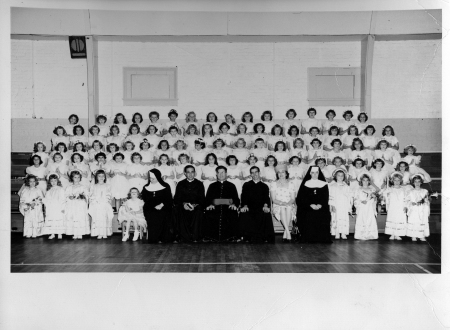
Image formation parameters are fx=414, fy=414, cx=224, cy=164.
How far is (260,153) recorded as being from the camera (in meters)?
7.76

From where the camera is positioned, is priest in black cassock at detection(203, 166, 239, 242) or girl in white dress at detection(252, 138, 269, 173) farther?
girl in white dress at detection(252, 138, 269, 173)

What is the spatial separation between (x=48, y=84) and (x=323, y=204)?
5873 millimetres

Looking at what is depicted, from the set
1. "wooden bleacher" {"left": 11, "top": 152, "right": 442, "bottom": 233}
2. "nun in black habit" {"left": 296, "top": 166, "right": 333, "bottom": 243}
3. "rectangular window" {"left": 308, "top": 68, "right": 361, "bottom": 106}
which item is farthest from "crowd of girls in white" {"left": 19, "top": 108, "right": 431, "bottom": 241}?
"rectangular window" {"left": 308, "top": 68, "right": 361, "bottom": 106}

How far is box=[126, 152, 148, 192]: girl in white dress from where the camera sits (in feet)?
24.1

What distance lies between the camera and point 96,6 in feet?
13.0

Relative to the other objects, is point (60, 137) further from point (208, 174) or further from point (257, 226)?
point (257, 226)

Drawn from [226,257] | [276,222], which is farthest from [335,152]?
[226,257]

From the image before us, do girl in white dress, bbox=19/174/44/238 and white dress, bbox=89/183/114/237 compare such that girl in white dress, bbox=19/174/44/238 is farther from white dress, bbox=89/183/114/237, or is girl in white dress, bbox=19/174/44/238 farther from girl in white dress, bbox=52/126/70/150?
girl in white dress, bbox=52/126/70/150

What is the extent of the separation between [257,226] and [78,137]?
3.97 m

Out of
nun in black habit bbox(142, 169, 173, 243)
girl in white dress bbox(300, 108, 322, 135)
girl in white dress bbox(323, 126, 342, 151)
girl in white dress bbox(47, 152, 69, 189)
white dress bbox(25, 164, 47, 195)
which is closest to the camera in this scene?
nun in black habit bbox(142, 169, 173, 243)

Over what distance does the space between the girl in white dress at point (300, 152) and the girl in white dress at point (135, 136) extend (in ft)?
9.52

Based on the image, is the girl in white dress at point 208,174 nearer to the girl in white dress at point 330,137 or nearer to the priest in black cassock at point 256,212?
the priest in black cassock at point 256,212

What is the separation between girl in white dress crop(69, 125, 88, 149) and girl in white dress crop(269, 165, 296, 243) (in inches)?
145

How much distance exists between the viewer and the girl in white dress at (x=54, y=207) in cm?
654
